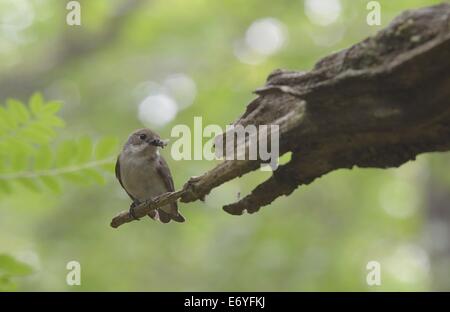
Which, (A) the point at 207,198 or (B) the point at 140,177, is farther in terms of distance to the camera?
(A) the point at 207,198

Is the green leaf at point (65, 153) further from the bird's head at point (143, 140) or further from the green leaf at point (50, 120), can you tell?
the bird's head at point (143, 140)

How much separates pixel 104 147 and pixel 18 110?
1.81 feet

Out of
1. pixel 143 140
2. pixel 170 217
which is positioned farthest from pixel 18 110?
pixel 170 217

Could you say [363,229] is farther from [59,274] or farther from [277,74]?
[277,74]

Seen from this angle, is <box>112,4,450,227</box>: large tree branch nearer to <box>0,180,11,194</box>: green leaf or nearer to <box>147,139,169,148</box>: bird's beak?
<box>0,180,11,194</box>: green leaf

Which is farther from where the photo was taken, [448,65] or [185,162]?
[185,162]

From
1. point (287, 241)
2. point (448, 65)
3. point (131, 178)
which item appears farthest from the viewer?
point (287, 241)

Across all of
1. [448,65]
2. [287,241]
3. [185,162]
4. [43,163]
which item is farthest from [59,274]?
[448,65]

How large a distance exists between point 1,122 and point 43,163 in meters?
0.35

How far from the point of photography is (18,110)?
4.51 meters

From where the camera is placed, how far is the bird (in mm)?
7039

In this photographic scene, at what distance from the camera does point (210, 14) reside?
523 inches

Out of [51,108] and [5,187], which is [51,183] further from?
[51,108]

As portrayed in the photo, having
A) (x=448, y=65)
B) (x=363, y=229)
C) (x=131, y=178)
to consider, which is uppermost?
(x=363, y=229)
